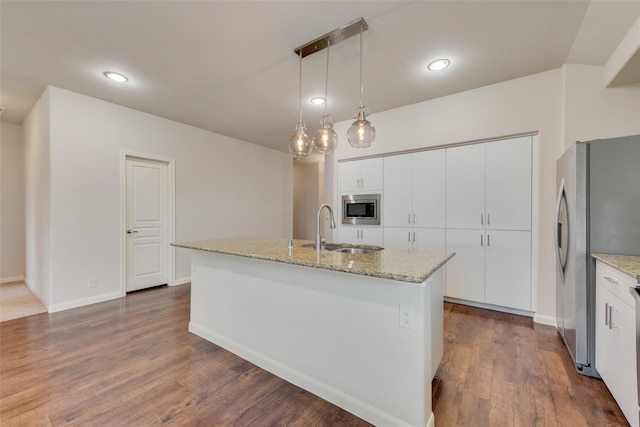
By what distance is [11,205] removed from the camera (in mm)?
4645

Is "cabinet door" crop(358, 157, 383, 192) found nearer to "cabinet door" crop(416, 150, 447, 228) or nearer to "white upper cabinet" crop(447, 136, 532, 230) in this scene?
"cabinet door" crop(416, 150, 447, 228)

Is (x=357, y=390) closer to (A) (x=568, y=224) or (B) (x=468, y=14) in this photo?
(A) (x=568, y=224)

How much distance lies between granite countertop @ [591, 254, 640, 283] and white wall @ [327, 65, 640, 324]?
1011 mm

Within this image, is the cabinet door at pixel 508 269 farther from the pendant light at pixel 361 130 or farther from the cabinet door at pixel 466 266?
the pendant light at pixel 361 130

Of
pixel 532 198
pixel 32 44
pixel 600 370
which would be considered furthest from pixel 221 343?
pixel 532 198

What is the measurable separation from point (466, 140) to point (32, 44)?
438 centimetres

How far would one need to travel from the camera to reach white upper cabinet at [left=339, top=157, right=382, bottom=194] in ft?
13.2

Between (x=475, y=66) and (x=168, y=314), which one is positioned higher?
(x=475, y=66)

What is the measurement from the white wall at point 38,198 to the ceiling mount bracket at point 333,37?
317cm

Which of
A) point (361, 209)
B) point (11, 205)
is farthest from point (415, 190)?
point (11, 205)

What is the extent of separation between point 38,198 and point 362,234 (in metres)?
4.54

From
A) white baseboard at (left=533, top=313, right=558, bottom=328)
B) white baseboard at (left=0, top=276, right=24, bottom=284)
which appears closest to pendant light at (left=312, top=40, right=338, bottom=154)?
white baseboard at (left=533, top=313, right=558, bottom=328)

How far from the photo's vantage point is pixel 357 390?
1656mm

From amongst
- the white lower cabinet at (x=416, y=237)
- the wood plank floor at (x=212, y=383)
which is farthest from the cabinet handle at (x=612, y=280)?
the white lower cabinet at (x=416, y=237)
